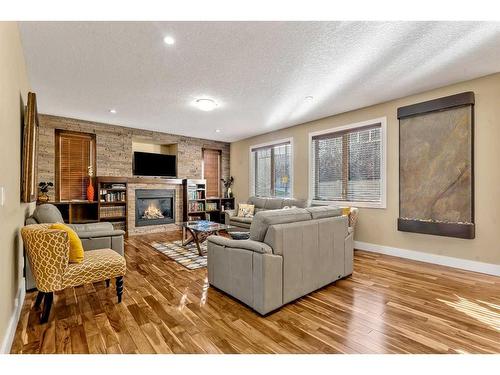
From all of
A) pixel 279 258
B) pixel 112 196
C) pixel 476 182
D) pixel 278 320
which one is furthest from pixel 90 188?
pixel 476 182

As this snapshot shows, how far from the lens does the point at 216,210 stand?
768cm

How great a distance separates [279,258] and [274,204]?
3675 mm

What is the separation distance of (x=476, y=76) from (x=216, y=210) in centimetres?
638

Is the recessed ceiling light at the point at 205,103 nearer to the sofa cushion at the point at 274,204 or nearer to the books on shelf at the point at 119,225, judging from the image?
the sofa cushion at the point at 274,204

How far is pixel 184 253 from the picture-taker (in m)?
4.39

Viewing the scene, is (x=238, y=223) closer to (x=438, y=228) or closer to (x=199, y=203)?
(x=199, y=203)

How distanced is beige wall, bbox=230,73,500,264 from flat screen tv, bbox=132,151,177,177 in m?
3.70

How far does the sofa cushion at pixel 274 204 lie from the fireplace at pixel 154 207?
2715 millimetres

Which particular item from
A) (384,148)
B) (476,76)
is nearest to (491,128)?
(476,76)

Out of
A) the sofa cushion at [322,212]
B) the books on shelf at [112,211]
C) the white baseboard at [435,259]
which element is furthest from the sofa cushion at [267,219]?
the books on shelf at [112,211]

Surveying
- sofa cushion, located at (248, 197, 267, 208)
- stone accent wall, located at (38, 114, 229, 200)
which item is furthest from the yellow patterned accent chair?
sofa cushion, located at (248, 197, 267, 208)

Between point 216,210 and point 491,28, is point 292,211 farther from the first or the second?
point 216,210

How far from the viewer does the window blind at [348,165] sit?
4.62 meters

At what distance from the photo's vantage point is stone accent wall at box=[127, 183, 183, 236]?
6117mm
